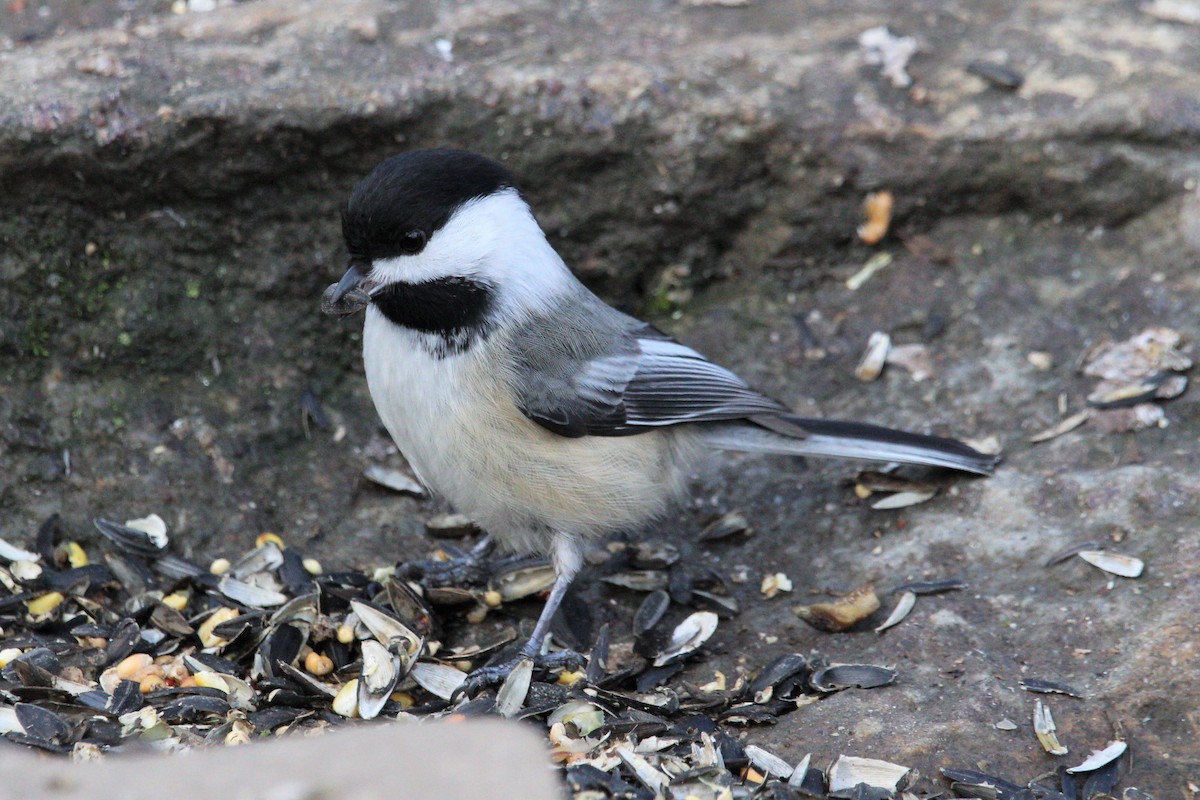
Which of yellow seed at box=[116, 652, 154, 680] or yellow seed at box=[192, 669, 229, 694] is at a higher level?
yellow seed at box=[116, 652, 154, 680]

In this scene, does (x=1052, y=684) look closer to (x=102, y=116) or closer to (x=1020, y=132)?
(x=1020, y=132)

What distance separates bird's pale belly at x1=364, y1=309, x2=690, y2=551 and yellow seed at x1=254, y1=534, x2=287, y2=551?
0.45 metres

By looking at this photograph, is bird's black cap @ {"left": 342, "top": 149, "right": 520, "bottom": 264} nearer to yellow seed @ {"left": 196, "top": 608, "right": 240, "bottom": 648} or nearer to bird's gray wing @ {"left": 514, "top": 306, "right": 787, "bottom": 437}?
bird's gray wing @ {"left": 514, "top": 306, "right": 787, "bottom": 437}

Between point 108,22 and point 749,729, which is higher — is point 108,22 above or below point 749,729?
above

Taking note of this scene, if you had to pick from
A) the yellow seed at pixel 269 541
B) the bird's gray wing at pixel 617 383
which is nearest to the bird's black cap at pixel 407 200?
the bird's gray wing at pixel 617 383

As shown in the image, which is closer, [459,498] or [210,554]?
[459,498]

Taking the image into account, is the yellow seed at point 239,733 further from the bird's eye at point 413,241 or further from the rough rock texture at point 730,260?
the bird's eye at point 413,241

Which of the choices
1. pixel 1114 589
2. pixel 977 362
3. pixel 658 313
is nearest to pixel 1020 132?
pixel 977 362

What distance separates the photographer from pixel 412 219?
7.38ft

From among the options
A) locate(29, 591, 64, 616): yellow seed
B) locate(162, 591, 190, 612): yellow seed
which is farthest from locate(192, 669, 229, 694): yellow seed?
locate(29, 591, 64, 616): yellow seed

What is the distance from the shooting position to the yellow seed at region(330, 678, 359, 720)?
2.28 metres

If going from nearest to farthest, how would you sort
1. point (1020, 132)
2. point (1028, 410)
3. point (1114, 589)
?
point (1114, 589) < point (1028, 410) < point (1020, 132)

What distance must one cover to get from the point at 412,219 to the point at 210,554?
1.13 meters

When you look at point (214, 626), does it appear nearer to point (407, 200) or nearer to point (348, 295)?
point (348, 295)
